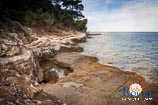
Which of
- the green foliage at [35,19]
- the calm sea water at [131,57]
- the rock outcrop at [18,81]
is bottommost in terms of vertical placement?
the calm sea water at [131,57]

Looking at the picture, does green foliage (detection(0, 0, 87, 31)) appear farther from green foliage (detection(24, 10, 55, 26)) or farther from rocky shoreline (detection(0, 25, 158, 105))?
rocky shoreline (detection(0, 25, 158, 105))

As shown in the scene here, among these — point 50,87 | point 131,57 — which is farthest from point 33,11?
point 50,87

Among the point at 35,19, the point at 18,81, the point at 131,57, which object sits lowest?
the point at 131,57

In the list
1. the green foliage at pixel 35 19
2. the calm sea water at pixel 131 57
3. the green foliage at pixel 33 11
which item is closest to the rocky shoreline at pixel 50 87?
the calm sea water at pixel 131 57

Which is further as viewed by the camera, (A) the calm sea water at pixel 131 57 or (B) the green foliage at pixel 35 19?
(B) the green foliage at pixel 35 19

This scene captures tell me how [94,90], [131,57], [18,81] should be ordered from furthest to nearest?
1. [131,57]
2. [94,90]
3. [18,81]

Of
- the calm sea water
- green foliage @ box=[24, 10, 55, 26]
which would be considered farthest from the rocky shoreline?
green foliage @ box=[24, 10, 55, 26]

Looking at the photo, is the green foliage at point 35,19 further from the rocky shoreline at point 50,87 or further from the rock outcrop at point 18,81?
the rocky shoreline at point 50,87

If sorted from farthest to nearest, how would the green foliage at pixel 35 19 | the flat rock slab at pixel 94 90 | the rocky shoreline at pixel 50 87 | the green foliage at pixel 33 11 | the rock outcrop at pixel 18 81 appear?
the green foliage at pixel 35 19
the green foliage at pixel 33 11
the flat rock slab at pixel 94 90
the rocky shoreline at pixel 50 87
the rock outcrop at pixel 18 81

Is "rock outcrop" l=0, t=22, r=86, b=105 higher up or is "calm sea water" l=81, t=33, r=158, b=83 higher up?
"rock outcrop" l=0, t=22, r=86, b=105

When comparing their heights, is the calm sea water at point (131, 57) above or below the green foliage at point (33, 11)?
below

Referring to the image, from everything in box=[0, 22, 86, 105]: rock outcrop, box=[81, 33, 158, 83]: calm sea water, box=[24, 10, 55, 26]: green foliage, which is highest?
box=[24, 10, 55, 26]: green foliage

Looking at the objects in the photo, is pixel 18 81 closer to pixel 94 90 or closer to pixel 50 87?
pixel 50 87

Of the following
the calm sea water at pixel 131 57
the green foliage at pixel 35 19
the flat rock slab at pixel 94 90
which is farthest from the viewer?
the green foliage at pixel 35 19
